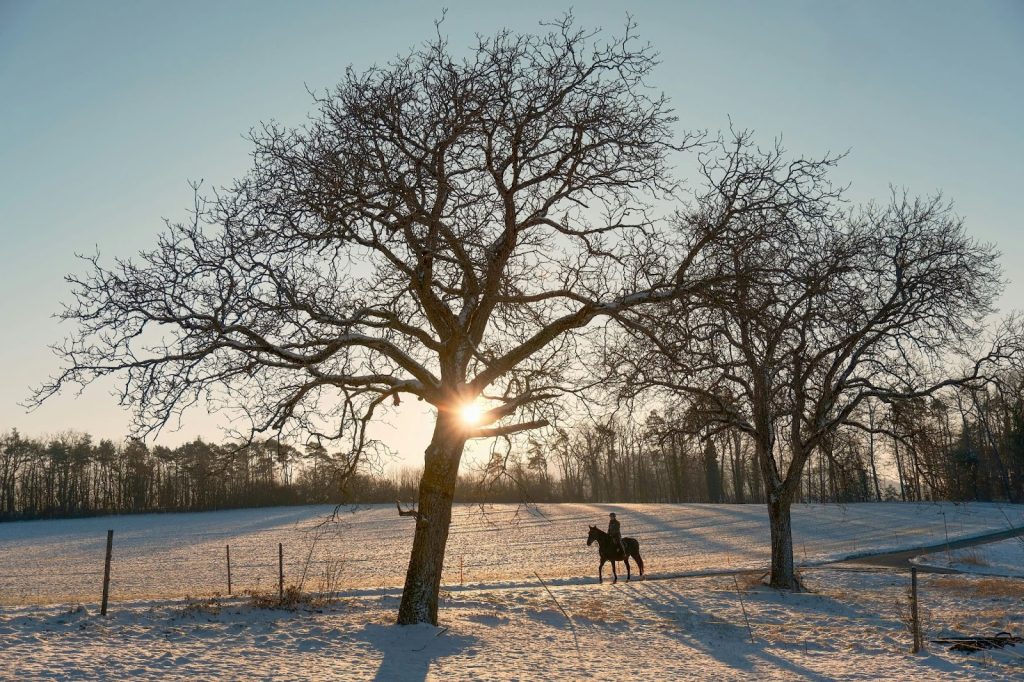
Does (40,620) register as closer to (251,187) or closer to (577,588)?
(251,187)

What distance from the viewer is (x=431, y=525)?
11.7m

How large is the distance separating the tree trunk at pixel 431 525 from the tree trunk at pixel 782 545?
1073 centimetres

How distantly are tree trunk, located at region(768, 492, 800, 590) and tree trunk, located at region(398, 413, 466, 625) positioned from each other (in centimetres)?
1073

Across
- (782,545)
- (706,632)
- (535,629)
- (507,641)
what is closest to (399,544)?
(782,545)

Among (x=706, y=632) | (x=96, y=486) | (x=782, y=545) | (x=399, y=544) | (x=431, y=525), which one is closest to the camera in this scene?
(x=431, y=525)

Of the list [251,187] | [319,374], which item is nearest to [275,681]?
[319,374]

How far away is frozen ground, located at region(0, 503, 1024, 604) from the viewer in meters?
25.7

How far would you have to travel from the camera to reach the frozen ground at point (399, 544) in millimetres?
25672

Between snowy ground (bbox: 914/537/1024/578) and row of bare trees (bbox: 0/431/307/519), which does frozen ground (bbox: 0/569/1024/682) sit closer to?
snowy ground (bbox: 914/537/1024/578)

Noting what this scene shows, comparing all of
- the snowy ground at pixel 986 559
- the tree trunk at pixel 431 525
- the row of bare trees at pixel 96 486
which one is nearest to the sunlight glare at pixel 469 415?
the tree trunk at pixel 431 525

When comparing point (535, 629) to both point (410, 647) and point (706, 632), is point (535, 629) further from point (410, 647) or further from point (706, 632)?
point (706, 632)

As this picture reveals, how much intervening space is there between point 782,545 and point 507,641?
10408 millimetres

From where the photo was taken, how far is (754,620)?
1405cm

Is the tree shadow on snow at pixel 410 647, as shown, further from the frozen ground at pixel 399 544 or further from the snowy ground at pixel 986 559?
the snowy ground at pixel 986 559
